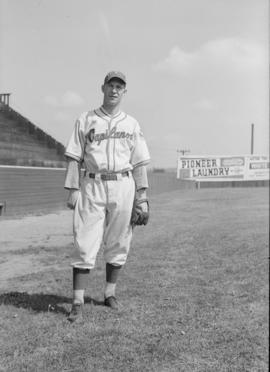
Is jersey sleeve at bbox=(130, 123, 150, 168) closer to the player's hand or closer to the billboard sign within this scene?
the player's hand

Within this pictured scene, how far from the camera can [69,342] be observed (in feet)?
9.93

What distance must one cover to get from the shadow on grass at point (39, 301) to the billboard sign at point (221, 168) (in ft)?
84.5

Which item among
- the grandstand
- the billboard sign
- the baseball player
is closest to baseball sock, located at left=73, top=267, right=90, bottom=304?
the baseball player

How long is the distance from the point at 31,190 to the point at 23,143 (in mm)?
3190

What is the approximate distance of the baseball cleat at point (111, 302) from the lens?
12.3 feet

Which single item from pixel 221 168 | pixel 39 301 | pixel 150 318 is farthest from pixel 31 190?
pixel 221 168

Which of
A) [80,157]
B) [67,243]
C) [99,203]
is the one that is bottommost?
[67,243]

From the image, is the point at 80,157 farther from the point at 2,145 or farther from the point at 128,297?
the point at 2,145

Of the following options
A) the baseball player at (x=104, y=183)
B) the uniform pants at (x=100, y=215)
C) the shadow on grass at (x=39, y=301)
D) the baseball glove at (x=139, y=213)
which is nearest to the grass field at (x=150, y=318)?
the shadow on grass at (x=39, y=301)

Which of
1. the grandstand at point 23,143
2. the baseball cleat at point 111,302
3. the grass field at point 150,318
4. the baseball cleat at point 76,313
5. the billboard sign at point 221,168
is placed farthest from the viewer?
the billboard sign at point 221,168

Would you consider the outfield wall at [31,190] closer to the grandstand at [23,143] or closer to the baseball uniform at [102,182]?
the grandstand at [23,143]

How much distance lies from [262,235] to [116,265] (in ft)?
15.2

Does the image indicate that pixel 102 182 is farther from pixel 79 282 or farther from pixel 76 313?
pixel 76 313

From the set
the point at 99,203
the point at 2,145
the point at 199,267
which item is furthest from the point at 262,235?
the point at 2,145
